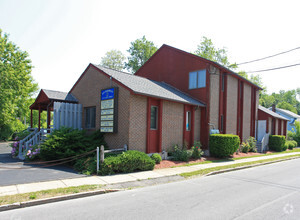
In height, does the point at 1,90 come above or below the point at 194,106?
above

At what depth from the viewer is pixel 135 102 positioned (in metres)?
12.8

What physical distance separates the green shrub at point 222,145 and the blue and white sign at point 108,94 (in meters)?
7.76

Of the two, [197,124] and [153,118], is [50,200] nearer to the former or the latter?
[153,118]

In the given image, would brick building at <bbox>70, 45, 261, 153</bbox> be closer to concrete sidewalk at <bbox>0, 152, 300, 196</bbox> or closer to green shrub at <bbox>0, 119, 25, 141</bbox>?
concrete sidewalk at <bbox>0, 152, 300, 196</bbox>

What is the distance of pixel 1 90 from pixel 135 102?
22.3 meters

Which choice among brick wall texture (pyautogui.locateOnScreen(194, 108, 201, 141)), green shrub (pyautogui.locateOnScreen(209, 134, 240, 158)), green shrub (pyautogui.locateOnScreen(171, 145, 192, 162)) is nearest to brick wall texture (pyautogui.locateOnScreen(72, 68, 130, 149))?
green shrub (pyautogui.locateOnScreen(171, 145, 192, 162))

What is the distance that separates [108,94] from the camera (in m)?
13.7

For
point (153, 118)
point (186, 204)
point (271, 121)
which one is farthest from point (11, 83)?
point (271, 121)

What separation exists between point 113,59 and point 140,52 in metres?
6.11

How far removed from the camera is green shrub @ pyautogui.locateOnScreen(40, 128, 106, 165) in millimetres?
11895

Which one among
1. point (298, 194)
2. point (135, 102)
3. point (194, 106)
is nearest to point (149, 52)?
point (194, 106)

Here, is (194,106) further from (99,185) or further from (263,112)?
(263,112)

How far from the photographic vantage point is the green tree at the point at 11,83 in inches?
1086

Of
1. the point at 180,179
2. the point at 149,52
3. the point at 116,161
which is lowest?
the point at 180,179
